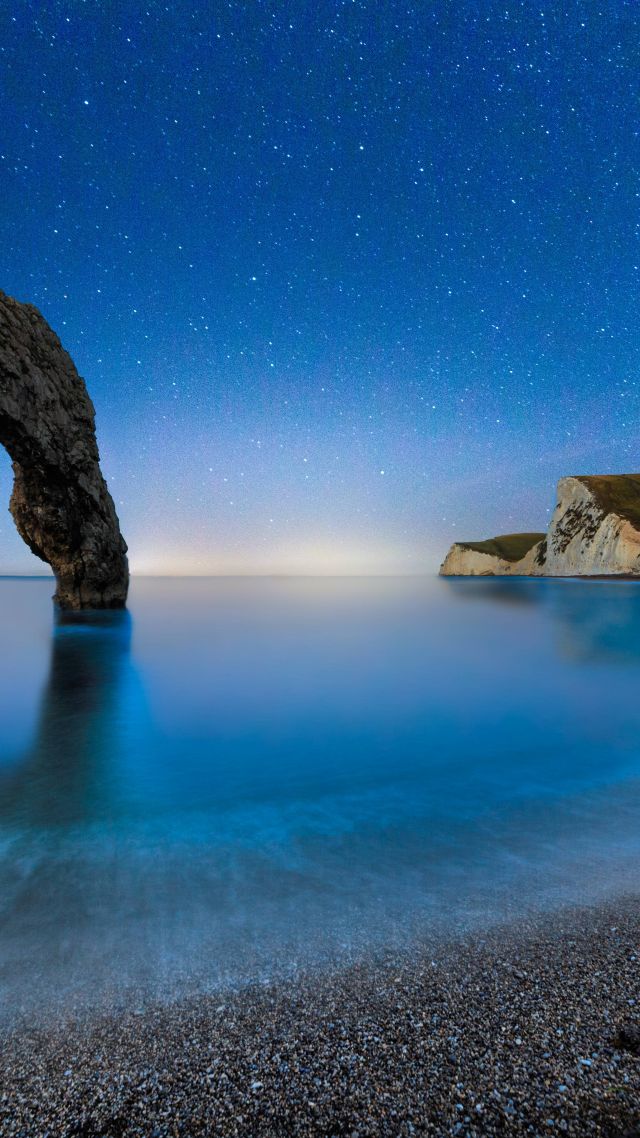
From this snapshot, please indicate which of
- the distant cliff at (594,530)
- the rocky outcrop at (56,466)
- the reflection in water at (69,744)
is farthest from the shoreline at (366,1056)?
the distant cliff at (594,530)

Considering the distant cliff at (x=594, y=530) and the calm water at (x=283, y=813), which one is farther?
the distant cliff at (x=594, y=530)

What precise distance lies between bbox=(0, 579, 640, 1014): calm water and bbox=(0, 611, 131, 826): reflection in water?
66 millimetres

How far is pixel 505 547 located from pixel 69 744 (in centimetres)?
18447

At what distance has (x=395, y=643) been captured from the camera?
24.6 meters

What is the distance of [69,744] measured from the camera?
957cm

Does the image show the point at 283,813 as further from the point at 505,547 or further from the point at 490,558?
the point at 505,547

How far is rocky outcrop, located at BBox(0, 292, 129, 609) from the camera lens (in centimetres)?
2131

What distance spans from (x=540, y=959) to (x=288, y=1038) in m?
1.94

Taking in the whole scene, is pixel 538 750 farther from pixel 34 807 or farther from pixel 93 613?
pixel 93 613

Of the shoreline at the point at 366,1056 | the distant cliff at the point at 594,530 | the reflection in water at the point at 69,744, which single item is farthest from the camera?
the distant cliff at the point at 594,530

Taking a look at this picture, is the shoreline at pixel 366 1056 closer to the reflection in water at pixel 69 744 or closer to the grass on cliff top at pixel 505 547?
the reflection in water at pixel 69 744

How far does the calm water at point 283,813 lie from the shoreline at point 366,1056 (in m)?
0.40

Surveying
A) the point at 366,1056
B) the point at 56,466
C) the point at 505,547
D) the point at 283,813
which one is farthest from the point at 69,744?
the point at 505,547

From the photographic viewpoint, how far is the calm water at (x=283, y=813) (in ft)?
12.2
